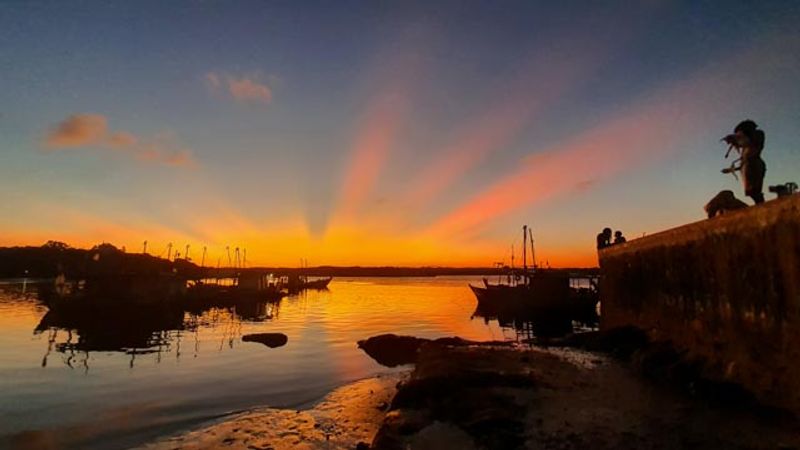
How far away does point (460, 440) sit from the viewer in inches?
345

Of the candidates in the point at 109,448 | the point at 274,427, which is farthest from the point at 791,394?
the point at 109,448

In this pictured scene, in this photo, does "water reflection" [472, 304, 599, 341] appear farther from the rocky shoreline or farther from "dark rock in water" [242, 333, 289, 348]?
the rocky shoreline

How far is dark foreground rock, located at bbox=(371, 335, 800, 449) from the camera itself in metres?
7.84

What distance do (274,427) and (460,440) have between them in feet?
24.8

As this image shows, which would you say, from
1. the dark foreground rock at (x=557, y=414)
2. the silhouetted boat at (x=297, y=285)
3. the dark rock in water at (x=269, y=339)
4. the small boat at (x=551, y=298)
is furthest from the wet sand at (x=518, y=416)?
the silhouetted boat at (x=297, y=285)

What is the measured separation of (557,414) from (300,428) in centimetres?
793

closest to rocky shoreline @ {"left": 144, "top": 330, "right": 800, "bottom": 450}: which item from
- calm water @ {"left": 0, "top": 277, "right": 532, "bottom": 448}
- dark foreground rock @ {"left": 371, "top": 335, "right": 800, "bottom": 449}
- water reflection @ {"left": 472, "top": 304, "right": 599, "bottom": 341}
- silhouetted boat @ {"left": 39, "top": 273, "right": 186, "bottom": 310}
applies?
dark foreground rock @ {"left": 371, "top": 335, "right": 800, "bottom": 449}

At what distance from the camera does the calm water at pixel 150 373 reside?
49.6 ft

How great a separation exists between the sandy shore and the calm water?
3.78ft

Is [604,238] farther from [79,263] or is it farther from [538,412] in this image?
[79,263]

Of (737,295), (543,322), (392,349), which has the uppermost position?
(737,295)

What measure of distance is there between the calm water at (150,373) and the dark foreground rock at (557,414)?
8258 mm

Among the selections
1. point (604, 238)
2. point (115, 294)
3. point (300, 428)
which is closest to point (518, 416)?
point (300, 428)

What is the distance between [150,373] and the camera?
2378cm
